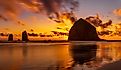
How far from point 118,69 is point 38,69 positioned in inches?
429

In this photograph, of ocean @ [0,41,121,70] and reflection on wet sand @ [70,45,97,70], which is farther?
reflection on wet sand @ [70,45,97,70]

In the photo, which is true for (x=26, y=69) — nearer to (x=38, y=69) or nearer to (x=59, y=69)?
(x=38, y=69)

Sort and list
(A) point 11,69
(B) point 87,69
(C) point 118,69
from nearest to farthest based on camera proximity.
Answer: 1. (C) point 118,69
2. (B) point 87,69
3. (A) point 11,69

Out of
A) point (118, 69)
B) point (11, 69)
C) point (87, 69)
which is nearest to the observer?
point (118, 69)

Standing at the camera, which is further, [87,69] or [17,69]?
[17,69]

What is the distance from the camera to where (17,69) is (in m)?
30.1

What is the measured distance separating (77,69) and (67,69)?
1213 millimetres

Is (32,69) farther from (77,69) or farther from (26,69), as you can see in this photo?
(77,69)

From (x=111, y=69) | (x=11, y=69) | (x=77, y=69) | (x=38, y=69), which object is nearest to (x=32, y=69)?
(x=38, y=69)

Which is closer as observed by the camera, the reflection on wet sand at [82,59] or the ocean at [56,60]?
the ocean at [56,60]

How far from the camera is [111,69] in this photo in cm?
2233

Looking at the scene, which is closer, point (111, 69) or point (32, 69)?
point (111, 69)

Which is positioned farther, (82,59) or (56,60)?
(82,59)

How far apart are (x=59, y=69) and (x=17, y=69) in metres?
5.35
